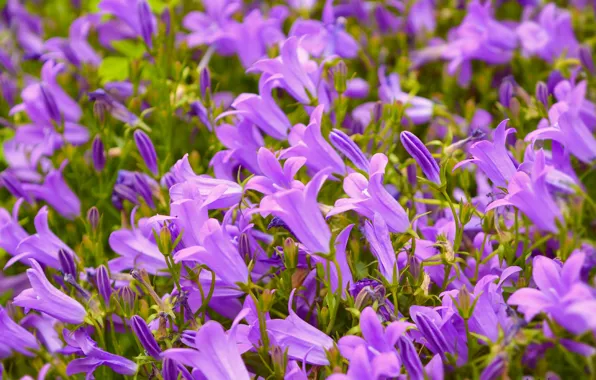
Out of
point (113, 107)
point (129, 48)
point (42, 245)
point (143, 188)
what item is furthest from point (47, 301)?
point (129, 48)

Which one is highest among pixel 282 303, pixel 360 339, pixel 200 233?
pixel 200 233

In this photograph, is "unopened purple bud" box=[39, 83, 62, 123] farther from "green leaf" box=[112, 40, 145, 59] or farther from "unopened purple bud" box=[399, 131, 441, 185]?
"unopened purple bud" box=[399, 131, 441, 185]

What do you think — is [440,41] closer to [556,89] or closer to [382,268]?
[556,89]

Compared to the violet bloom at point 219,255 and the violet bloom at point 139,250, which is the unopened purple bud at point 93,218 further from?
the violet bloom at point 219,255

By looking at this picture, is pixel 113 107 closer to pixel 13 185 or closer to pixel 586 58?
pixel 13 185

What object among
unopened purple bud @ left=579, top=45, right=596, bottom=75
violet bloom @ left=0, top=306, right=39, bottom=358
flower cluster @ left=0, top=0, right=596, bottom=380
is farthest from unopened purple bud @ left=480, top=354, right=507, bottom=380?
unopened purple bud @ left=579, top=45, right=596, bottom=75

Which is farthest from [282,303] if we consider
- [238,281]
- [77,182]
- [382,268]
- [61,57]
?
[61,57]
